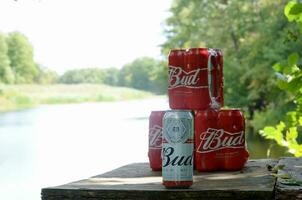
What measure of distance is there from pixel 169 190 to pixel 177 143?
0.47 ft

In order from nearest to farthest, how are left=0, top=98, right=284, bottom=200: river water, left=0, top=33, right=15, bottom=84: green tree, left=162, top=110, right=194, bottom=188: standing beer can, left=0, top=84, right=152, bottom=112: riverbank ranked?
left=162, top=110, right=194, bottom=188: standing beer can
left=0, top=98, right=284, bottom=200: river water
left=0, top=33, right=15, bottom=84: green tree
left=0, top=84, right=152, bottom=112: riverbank

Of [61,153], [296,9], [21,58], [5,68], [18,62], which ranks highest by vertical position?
[21,58]

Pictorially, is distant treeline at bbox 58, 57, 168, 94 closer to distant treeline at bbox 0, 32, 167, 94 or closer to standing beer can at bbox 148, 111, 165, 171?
distant treeline at bbox 0, 32, 167, 94

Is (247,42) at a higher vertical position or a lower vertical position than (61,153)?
higher

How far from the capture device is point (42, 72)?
60.1 m

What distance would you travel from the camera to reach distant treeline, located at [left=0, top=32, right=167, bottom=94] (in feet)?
156

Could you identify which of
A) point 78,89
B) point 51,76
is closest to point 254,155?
point 78,89

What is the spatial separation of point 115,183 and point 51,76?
2391 inches

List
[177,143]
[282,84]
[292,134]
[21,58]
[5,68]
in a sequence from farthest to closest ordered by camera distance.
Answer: [21,58]
[5,68]
[292,134]
[282,84]
[177,143]

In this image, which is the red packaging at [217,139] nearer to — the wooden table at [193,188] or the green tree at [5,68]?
the wooden table at [193,188]

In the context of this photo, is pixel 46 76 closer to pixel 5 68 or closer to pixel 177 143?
pixel 5 68

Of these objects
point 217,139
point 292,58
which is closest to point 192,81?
point 217,139

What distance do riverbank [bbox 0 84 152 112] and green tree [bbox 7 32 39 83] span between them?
1271 millimetres

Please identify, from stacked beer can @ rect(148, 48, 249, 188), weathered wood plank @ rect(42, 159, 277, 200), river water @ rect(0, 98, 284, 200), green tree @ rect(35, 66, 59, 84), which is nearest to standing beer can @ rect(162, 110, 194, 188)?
weathered wood plank @ rect(42, 159, 277, 200)
